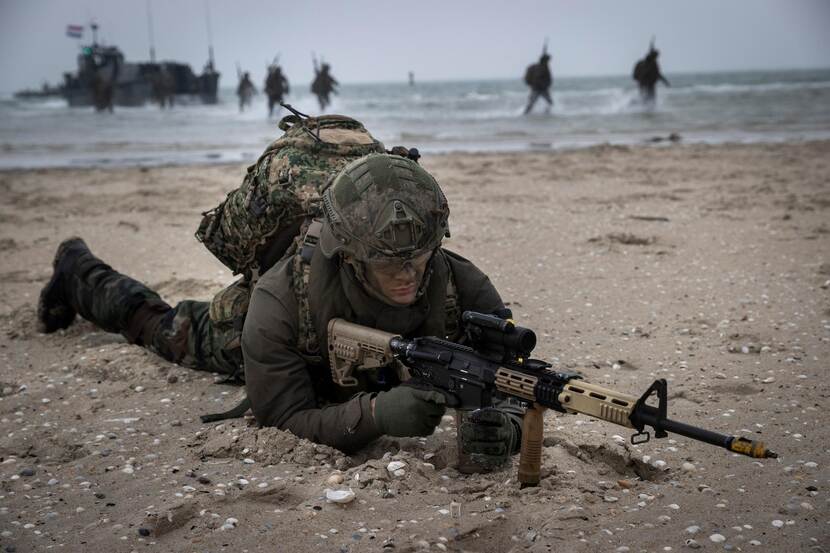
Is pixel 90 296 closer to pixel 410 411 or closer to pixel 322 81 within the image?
pixel 410 411

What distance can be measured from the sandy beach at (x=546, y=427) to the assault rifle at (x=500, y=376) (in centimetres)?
37

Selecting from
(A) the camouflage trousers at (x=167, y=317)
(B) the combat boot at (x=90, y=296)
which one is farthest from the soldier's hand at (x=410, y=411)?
(B) the combat boot at (x=90, y=296)

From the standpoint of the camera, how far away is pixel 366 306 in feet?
10.7

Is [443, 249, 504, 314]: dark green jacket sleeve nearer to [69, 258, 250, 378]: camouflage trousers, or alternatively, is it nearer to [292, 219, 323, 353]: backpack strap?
[292, 219, 323, 353]: backpack strap

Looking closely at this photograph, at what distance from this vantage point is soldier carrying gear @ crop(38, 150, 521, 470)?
3.01 meters

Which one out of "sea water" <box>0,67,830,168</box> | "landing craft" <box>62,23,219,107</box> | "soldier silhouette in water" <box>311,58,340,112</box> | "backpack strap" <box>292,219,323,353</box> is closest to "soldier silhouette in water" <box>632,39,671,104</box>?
"sea water" <box>0,67,830,168</box>

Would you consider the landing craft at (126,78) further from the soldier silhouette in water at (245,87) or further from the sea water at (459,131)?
the sea water at (459,131)

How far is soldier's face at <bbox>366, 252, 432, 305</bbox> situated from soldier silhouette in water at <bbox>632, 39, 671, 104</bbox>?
2962 centimetres

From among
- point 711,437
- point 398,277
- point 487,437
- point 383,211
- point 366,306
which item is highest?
point 383,211

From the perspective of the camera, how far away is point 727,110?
1083 inches

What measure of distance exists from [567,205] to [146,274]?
488 centimetres

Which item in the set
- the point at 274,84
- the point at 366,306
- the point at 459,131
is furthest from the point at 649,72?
the point at 366,306

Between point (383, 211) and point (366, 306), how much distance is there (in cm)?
44

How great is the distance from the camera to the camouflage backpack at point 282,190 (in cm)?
383
